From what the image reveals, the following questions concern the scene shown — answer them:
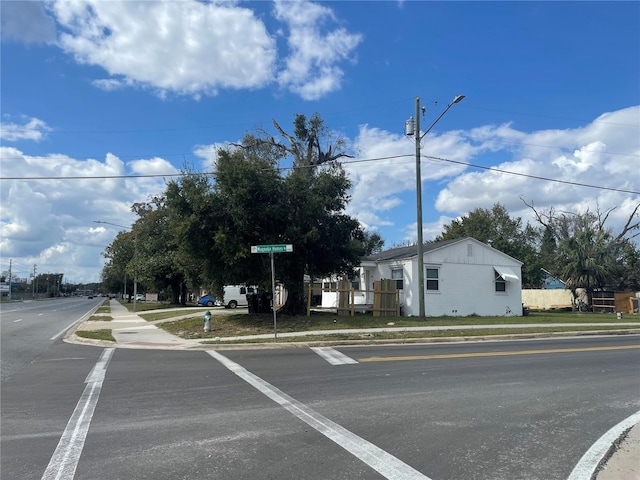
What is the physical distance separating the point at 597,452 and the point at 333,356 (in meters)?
7.69

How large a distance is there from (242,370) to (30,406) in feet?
13.4

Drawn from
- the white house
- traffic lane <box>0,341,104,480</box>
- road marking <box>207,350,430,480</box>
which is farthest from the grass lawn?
road marking <box>207,350,430,480</box>

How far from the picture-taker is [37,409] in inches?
292

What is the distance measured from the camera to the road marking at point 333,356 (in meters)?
11.5

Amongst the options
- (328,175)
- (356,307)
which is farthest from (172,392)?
(356,307)

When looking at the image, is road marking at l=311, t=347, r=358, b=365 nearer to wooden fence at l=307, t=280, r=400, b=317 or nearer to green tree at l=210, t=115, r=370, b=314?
green tree at l=210, t=115, r=370, b=314

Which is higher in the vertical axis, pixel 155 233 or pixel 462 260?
pixel 155 233

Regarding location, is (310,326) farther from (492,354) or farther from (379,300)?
(492,354)

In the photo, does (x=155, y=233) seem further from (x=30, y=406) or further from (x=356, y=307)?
(x=30, y=406)

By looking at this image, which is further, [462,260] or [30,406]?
[462,260]

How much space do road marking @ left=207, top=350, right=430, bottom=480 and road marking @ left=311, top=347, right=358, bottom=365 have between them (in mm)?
2967

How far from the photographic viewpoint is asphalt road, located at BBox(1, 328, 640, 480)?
16.1 ft

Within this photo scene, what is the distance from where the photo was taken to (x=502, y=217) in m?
68.4

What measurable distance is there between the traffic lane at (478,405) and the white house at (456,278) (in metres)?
13.8
